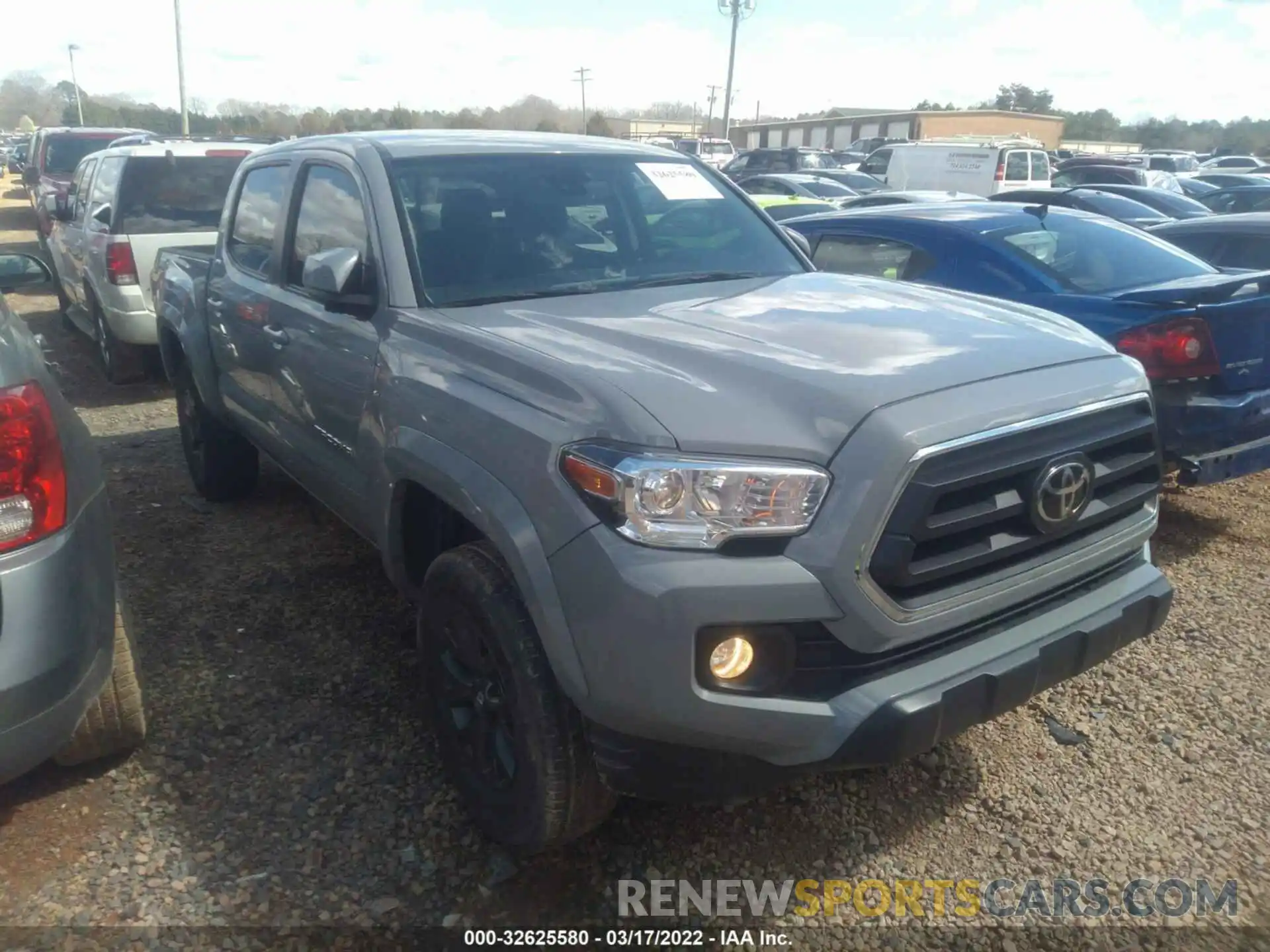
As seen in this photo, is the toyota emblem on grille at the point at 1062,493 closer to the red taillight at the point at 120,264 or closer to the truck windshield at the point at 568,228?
the truck windshield at the point at 568,228

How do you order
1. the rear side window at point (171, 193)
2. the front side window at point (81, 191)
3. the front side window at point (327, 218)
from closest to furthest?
the front side window at point (327, 218) → the rear side window at point (171, 193) → the front side window at point (81, 191)

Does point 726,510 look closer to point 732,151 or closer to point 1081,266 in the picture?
point 1081,266

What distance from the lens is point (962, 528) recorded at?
220 cm

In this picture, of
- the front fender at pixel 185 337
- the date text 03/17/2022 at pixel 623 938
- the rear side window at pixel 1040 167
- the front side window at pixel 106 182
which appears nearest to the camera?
the date text 03/17/2022 at pixel 623 938

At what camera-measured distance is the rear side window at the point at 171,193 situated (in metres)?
7.71

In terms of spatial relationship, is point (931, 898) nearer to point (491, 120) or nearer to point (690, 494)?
point (690, 494)

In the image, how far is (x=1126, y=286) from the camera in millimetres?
4871

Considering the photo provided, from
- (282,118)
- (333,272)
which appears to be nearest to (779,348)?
(333,272)

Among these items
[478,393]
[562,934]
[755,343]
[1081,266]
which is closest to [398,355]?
[478,393]

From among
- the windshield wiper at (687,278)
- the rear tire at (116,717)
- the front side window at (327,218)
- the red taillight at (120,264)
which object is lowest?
the rear tire at (116,717)

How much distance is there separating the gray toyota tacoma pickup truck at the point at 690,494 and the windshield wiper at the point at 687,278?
0.09 feet

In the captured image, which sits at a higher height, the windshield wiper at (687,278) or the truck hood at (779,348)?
the windshield wiper at (687,278)

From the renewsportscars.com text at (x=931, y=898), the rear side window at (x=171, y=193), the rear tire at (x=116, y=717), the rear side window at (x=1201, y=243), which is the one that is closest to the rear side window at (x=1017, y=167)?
the rear side window at (x=1201, y=243)

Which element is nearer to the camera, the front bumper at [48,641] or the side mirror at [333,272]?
the front bumper at [48,641]
